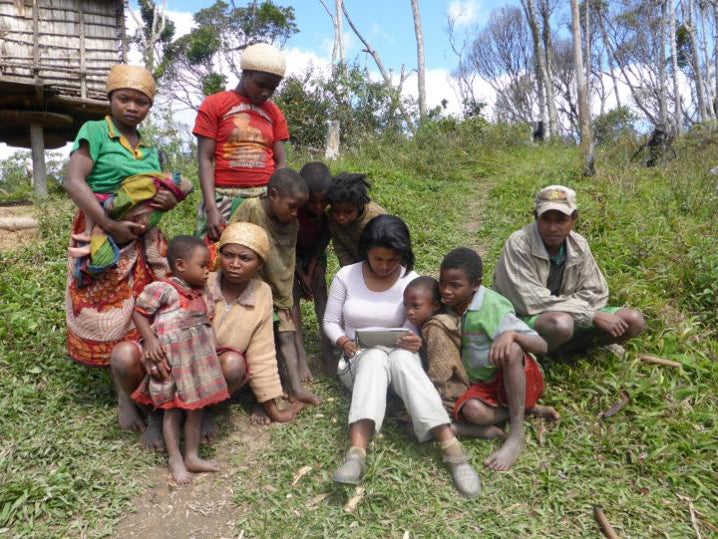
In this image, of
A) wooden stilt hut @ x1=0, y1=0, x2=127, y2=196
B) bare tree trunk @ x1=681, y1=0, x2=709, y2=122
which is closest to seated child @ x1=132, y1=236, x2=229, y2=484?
wooden stilt hut @ x1=0, y1=0, x2=127, y2=196

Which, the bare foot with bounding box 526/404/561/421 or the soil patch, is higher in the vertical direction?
the soil patch

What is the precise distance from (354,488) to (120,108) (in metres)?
2.16

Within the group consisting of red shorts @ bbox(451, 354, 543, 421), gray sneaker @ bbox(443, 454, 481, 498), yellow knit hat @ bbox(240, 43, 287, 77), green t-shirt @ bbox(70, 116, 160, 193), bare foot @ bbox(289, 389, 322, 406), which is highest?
yellow knit hat @ bbox(240, 43, 287, 77)

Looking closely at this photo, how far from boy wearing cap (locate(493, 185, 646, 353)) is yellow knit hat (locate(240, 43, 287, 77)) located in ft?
5.34

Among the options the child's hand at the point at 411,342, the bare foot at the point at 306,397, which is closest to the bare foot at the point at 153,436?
the bare foot at the point at 306,397

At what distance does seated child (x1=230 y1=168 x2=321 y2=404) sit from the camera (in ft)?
9.65

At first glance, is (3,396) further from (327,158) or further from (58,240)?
(327,158)

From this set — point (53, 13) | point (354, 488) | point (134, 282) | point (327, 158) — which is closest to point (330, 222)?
point (134, 282)

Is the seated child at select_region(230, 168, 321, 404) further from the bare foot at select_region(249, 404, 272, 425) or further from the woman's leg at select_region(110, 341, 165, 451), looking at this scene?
the woman's leg at select_region(110, 341, 165, 451)

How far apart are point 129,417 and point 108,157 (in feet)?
4.45

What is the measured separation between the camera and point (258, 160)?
324 centimetres

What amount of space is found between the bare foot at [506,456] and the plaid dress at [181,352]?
1336 millimetres

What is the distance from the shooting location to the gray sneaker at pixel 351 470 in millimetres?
2352

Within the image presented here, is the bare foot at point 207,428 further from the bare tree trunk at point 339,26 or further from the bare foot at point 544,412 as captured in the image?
the bare tree trunk at point 339,26
